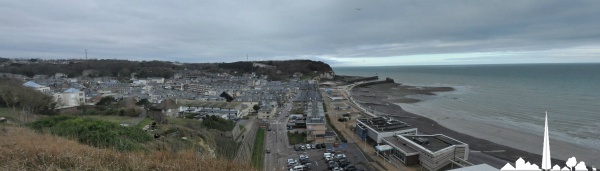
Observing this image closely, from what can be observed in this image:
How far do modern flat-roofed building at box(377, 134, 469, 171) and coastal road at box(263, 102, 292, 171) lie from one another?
4.84 meters

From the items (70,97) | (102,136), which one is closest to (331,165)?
(102,136)

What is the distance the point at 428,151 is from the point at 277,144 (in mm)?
7960

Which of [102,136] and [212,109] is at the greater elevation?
[102,136]

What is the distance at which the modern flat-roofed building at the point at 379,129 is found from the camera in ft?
54.2

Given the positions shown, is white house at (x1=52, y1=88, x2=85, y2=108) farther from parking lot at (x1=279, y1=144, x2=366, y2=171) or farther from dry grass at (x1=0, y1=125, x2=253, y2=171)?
dry grass at (x1=0, y1=125, x2=253, y2=171)

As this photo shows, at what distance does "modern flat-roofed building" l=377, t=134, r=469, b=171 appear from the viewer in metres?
12.9

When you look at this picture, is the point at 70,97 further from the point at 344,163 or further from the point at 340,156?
the point at 344,163

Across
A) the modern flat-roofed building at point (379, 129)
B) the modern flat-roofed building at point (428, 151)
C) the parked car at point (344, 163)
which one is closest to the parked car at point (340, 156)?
the parked car at point (344, 163)

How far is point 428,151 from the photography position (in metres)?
12.9

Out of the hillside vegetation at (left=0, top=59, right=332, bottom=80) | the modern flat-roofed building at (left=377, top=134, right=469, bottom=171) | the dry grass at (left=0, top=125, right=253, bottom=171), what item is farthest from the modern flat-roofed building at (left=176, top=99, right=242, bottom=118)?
the hillside vegetation at (left=0, top=59, right=332, bottom=80)

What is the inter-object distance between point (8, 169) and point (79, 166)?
0.63m

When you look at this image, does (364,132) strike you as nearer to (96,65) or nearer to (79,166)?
(79,166)

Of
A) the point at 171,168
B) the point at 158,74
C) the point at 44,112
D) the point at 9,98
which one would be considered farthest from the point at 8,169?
the point at 158,74

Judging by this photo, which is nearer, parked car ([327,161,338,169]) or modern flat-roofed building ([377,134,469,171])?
modern flat-roofed building ([377,134,469,171])
